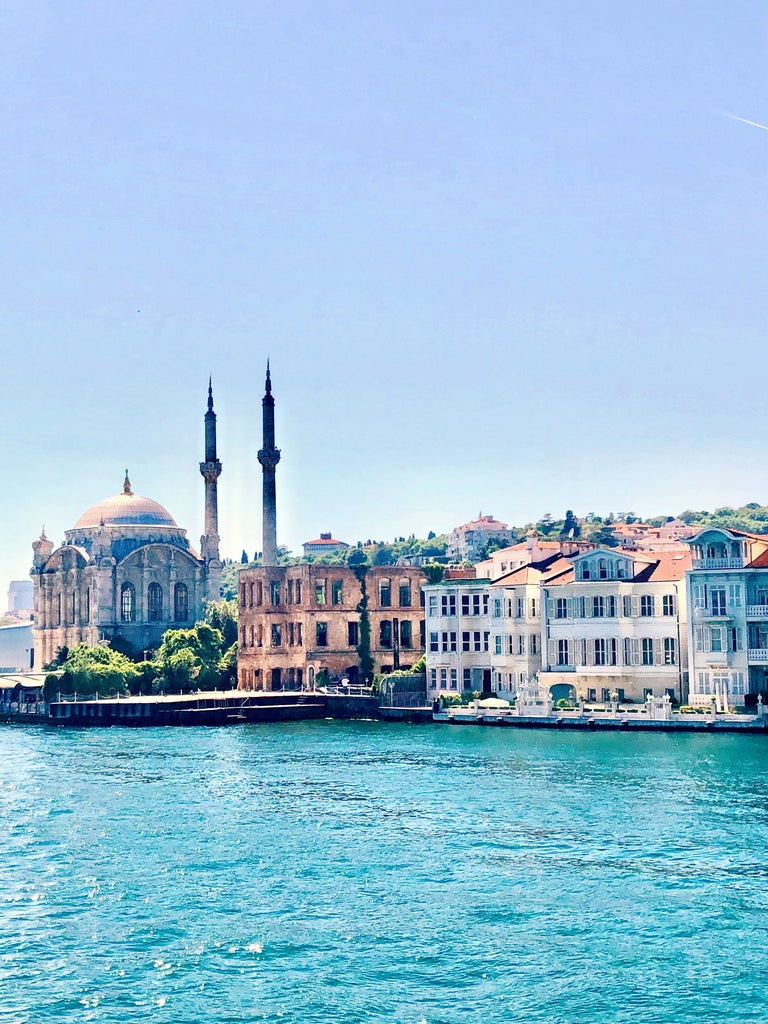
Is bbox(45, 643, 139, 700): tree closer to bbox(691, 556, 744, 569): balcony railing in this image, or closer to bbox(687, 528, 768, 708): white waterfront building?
bbox(687, 528, 768, 708): white waterfront building

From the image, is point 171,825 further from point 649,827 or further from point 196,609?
point 196,609

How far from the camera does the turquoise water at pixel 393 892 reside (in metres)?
26.4

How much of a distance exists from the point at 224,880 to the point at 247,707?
177 feet

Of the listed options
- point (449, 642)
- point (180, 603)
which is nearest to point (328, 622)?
point (449, 642)

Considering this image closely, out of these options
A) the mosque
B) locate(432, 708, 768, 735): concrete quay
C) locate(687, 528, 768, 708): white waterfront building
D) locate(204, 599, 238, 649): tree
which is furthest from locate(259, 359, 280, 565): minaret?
locate(687, 528, 768, 708): white waterfront building

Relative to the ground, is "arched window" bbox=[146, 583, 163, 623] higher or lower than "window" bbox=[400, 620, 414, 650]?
higher

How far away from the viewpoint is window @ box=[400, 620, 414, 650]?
10144 centimetres

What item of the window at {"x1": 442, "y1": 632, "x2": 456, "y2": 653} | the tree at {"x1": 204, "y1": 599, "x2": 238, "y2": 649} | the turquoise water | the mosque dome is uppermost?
the mosque dome

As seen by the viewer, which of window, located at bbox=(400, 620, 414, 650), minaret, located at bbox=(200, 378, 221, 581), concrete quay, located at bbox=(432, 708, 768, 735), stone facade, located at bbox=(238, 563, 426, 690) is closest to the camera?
concrete quay, located at bbox=(432, 708, 768, 735)

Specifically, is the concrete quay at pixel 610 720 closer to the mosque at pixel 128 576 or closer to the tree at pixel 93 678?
the tree at pixel 93 678

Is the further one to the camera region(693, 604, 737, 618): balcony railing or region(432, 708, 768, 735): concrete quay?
region(693, 604, 737, 618): balcony railing

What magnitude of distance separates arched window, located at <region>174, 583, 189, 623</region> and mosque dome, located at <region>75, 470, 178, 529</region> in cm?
655

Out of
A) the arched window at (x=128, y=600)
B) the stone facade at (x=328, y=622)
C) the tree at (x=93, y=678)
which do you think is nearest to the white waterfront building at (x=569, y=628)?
the stone facade at (x=328, y=622)

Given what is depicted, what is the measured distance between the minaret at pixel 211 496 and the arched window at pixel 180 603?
2376 millimetres
